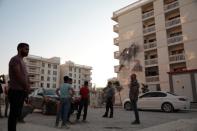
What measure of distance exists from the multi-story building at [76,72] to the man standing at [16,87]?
308 ft

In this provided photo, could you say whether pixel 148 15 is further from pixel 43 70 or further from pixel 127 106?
pixel 43 70

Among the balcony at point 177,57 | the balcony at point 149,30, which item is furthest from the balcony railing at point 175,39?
the balcony at point 149,30

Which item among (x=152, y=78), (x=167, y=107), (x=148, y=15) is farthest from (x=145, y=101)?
(x=148, y=15)

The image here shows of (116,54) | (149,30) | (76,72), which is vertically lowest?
(116,54)

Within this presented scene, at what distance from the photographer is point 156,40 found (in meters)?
34.6

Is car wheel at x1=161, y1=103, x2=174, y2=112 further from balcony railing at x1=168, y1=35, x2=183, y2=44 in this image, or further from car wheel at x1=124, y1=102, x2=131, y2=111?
balcony railing at x1=168, y1=35, x2=183, y2=44

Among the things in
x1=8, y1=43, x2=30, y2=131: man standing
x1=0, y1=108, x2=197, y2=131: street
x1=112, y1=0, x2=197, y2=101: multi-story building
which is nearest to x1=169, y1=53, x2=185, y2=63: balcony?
x1=112, y1=0, x2=197, y2=101: multi-story building

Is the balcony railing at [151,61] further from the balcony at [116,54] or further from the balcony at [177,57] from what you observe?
the balcony at [116,54]

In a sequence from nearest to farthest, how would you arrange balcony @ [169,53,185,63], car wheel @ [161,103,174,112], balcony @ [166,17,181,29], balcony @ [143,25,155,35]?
car wheel @ [161,103,174,112]
balcony @ [169,53,185,63]
balcony @ [166,17,181,29]
balcony @ [143,25,155,35]

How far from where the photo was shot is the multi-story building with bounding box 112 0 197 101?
3114 centimetres

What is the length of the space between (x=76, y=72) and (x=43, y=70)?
18.1 metres

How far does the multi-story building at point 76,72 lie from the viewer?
330ft

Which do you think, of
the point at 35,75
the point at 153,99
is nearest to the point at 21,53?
the point at 153,99

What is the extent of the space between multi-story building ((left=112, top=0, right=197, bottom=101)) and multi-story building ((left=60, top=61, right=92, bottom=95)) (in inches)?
2415
